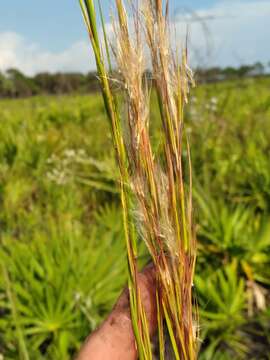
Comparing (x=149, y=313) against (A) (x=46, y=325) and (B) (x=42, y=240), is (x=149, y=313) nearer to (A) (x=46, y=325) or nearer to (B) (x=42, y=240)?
(A) (x=46, y=325)

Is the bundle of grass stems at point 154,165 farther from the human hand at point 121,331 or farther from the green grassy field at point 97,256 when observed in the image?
the green grassy field at point 97,256

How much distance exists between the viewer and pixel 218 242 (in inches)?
115

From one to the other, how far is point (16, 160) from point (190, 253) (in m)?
4.23

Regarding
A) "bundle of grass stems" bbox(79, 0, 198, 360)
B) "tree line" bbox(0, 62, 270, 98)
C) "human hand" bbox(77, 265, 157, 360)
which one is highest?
"bundle of grass stems" bbox(79, 0, 198, 360)

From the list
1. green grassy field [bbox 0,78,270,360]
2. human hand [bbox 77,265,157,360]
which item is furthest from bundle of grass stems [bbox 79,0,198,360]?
green grassy field [bbox 0,78,270,360]

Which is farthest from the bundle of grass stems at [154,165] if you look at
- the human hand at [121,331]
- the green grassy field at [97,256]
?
the green grassy field at [97,256]

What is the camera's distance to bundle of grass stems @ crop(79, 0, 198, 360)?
455 millimetres

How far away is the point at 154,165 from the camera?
468 mm

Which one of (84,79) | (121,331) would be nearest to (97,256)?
(121,331)

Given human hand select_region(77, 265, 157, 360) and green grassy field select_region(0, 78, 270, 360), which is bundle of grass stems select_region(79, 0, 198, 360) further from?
green grassy field select_region(0, 78, 270, 360)

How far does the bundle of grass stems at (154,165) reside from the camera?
17.9 inches

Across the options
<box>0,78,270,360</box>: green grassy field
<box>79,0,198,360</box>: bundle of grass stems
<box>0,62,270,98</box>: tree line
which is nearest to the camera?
<box>79,0,198,360</box>: bundle of grass stems

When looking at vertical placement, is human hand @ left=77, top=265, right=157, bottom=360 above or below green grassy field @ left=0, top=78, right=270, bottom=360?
above

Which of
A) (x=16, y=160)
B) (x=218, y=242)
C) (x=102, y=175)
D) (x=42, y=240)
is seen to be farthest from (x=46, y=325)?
(x=16, y=160)
